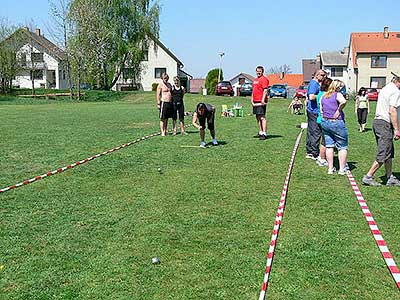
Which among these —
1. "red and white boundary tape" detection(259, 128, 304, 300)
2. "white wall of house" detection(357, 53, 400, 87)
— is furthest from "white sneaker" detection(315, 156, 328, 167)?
"white wall of house" detection(357, 53, 400, 87)

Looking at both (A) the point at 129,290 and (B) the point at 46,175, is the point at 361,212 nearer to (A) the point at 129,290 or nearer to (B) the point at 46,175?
(A) the point at 129,290

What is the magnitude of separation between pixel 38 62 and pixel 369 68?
136ft

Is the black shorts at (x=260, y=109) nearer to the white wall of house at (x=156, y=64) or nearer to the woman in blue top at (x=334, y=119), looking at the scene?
the woman in blue top at (x=334, y=119)

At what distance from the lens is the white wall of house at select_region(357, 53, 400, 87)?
Answer: 66375 millimetres

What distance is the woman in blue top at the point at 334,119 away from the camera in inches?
335

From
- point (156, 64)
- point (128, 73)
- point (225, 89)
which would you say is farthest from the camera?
point (156, 64)

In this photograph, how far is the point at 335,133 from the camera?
8.54 m

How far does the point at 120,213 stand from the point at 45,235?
112cm

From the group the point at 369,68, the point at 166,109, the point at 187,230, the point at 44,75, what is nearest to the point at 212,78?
the point at 369,68

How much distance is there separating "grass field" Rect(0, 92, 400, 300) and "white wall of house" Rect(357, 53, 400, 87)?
59.8 meters

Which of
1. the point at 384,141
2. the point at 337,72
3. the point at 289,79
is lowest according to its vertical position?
the point at 384,141

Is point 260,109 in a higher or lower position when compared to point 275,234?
higher

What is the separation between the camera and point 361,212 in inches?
256

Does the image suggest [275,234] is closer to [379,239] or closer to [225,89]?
[379,239]
